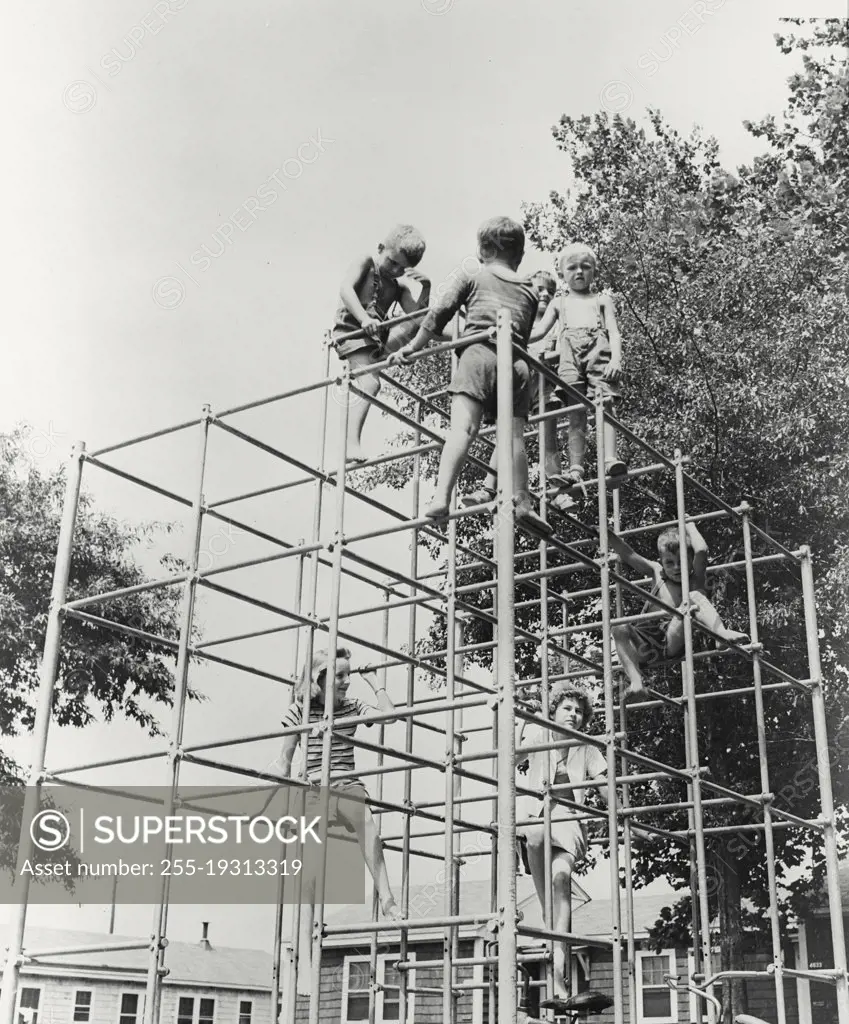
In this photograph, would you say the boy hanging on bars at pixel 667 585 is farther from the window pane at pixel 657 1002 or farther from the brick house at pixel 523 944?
the window pane at pixel 657 1002

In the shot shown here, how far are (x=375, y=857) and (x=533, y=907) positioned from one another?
53.1 feet

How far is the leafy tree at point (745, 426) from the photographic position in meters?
A: 15.3

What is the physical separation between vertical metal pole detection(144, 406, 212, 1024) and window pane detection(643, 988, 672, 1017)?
681 inches

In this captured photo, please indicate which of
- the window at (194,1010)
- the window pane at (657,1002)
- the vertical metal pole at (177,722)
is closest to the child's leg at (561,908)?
the vertical metal pole at (177,722)

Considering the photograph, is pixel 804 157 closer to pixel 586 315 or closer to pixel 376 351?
pixel 586 315

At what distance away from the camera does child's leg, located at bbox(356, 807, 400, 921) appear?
8.39 m

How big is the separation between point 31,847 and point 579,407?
4153 mm

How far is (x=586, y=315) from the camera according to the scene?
923 cm

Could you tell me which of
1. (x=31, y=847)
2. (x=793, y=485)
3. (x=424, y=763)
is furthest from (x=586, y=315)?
(x=793, y=485)

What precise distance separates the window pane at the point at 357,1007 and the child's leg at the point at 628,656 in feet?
54.7

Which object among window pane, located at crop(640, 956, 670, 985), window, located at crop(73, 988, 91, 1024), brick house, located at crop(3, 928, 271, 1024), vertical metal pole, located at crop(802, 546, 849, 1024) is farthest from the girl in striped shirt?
window, located at crop(73, 988, 91, 1024)

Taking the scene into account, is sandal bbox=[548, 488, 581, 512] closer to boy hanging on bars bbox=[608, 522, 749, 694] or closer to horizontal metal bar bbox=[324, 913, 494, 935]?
boy hanging on bars bbox=[608, 522, 749, 694]

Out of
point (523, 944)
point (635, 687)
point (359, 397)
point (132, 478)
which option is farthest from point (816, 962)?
point (132, 478)

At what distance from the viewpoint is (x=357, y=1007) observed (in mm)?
24516
